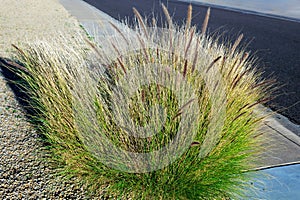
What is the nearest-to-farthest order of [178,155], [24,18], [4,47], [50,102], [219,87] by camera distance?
1. [178,155]
2. [219,87]
3. [50,102]
4. [4,47]
5. [24,18]

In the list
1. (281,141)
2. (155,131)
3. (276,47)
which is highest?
(155,131)

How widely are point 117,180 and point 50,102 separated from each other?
1.01 meters

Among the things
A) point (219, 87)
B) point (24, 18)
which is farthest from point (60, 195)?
point (24, 18)

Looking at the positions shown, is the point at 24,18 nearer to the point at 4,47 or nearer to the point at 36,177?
the point at 4,47

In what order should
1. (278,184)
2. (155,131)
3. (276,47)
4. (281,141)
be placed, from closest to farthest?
(155,131) → (278,184) → (281,141) → (276,47)

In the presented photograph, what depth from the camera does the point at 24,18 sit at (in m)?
8.84

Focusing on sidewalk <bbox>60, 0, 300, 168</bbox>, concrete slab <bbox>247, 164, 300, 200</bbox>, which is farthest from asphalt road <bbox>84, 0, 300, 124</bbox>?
concrete slab <bbox>247, 164, 300, 200</bbox>

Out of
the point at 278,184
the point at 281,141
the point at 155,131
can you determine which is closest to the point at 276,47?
the point at 281,141

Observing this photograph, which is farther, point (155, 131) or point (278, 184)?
point (278, 184)

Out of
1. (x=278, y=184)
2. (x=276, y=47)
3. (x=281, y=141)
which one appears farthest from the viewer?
(x=276, y=47)

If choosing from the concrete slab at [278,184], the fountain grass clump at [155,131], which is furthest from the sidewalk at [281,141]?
the fountain grass clump at [155,131]

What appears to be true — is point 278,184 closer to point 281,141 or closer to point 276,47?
point 281,141

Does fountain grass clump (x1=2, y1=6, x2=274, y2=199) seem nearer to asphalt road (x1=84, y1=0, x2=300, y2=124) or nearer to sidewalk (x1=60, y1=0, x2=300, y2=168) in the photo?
sidewalk (x1=60, y1=0, x2=300, y2=168)

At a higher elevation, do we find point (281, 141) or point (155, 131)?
point (155, 131)
